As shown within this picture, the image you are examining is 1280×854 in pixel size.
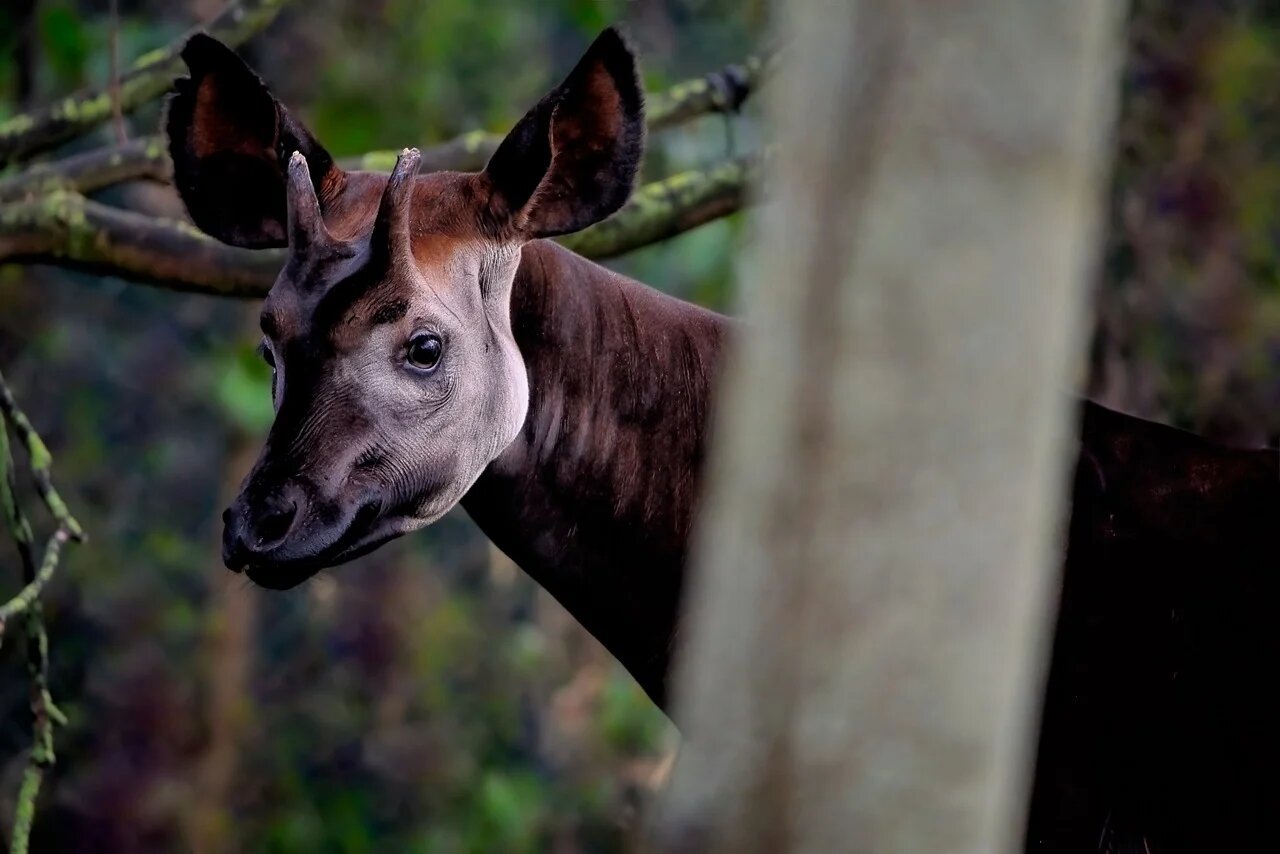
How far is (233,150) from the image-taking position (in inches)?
157

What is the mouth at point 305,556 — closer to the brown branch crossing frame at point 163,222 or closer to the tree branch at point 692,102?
the brown branch crossing frame at point 163,222

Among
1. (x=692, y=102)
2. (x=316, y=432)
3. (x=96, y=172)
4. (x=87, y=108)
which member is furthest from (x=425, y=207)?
(x=692, y=102)

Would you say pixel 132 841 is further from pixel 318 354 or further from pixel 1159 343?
pixel 318 354

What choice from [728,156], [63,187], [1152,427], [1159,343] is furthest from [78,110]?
[1159,343]

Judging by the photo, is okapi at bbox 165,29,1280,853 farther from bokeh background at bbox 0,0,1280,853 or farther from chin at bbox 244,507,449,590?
bokeh background at bbox 0,0,1280,853

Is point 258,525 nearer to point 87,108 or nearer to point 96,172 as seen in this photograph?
point 96,172

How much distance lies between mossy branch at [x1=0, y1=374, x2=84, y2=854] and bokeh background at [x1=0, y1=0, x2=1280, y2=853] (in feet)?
14.2

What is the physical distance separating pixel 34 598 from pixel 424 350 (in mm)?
1201

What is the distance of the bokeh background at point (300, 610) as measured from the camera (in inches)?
445

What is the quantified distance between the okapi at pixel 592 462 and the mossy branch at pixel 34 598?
81 centimetres

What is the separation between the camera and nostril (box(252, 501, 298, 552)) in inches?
128

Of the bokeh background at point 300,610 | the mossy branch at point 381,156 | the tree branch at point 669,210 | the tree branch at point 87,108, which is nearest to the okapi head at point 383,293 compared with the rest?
the mossy branch at point 381,156

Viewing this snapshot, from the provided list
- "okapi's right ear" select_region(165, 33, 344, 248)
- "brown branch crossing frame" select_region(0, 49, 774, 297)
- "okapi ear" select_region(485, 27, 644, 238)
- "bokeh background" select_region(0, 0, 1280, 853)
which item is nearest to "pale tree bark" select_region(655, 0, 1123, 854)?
"okapi ear" select_region(485, 27, 644, 238)

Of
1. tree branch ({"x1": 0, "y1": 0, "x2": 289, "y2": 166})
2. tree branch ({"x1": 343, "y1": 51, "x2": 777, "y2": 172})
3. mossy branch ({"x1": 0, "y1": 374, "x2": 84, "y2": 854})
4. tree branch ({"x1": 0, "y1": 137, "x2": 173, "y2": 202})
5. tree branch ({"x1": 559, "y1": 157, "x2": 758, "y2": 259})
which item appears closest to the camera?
mossy branch ({"x1": 0, "y1": 374, "x2": 84, "y2": 854})
